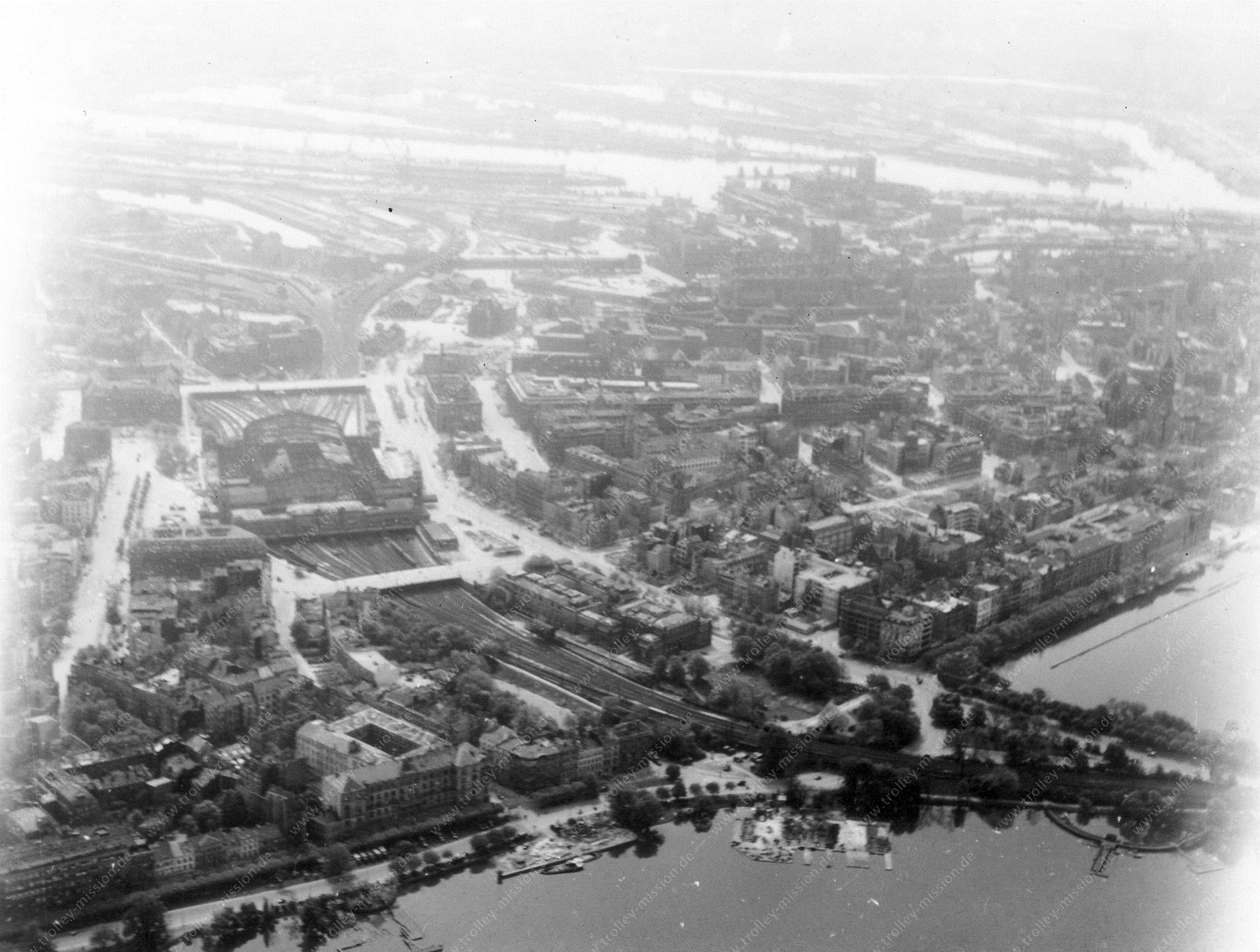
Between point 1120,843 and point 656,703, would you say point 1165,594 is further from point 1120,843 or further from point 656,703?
point 656,703

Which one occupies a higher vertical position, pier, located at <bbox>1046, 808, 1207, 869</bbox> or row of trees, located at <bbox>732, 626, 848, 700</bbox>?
row of trees, located at <bbox>732, 626, 848, 700</bbox>

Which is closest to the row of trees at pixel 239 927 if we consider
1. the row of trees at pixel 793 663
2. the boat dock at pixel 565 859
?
the boat dock at pixel 565 859

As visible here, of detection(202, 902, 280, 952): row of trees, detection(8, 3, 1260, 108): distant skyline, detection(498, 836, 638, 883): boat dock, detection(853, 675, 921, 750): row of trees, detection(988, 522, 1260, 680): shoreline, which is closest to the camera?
detection(202, 902, 280, 952): row of trees

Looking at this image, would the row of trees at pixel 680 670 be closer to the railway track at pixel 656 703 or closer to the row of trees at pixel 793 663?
the railway track at pixel 656 703

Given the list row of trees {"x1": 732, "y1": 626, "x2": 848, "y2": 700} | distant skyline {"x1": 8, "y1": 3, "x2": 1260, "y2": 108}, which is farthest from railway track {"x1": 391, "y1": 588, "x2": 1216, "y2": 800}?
distant skyline {"x1": 8, "y1": 3, "x2": 1260, "y2": 108}

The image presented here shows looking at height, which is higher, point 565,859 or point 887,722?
point 887,722

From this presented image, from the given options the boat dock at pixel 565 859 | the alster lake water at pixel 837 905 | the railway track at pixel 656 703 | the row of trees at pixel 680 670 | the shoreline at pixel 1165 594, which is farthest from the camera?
the shoreline at pixel 1165 594

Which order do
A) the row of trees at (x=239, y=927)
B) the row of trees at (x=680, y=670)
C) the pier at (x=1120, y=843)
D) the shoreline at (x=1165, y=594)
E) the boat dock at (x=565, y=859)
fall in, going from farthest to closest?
the shoreline at (x=1165, y=594) < the row of trees at (x=680, y=670) < the pier at (x=1120, y=843) < the boat dock at (x=565, y=859) < the row of trees at (x=239, y=927)

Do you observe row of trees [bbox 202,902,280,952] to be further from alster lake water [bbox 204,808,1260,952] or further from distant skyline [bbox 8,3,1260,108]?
distant skyline [bbox 8,3,1260,108]

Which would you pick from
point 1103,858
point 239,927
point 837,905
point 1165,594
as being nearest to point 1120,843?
point 1103,858

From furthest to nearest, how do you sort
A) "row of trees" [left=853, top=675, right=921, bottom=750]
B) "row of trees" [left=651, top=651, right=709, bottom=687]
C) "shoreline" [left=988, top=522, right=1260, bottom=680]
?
"shoreline" [left=988, top=522, right=1260, bottom=680], "row of trees" [left=651, top=651, right=709, bottom=687], "row of trees" [left=853, top=675, right=921, bottom=750]

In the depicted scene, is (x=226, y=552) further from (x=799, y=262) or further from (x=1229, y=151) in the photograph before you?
(x=1229, y=151)

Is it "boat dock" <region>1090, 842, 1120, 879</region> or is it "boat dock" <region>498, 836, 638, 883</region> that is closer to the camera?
"boat dock" <region>498, 836, 638, 883</region>
